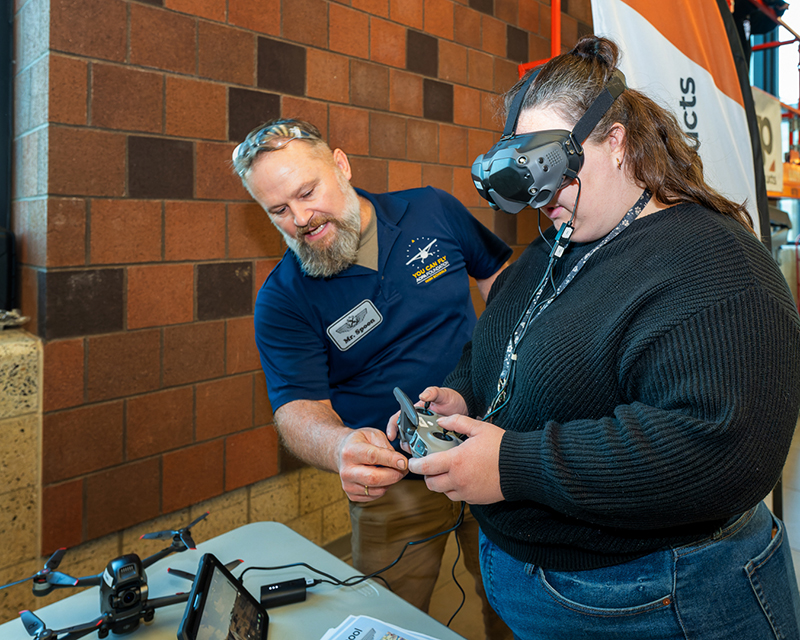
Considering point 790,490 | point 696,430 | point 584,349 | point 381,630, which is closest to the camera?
point 696,430

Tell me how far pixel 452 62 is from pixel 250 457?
6.40 feet

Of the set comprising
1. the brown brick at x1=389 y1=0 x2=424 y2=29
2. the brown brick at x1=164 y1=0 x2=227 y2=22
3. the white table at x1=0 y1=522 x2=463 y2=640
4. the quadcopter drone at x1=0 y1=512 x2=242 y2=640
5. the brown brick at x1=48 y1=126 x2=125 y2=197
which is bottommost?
the white table at x1=0 y1=522 x2=463 y2=640

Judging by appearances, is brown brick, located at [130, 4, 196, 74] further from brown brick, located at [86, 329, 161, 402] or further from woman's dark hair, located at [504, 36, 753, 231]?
woman's dark hair, located at [504, 36, 753, 231]

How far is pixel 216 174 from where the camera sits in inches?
75.4

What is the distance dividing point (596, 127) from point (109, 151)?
1418mm

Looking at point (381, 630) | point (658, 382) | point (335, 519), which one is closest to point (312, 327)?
point (381, 630)

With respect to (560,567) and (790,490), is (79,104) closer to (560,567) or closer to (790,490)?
(560,567)

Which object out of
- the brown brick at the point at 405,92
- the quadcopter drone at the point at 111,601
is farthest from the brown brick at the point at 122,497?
the brown brick at the point at 405,92

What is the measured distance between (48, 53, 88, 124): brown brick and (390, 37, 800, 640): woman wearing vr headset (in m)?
1.27

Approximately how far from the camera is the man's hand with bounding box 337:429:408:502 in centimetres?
102

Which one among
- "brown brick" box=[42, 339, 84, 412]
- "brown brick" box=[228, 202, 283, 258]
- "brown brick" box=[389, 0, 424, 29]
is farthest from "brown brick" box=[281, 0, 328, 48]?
"brown brick" box=[42, 339, 84, 412]

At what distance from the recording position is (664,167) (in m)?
0.83

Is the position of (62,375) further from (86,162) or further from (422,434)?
(422,434)

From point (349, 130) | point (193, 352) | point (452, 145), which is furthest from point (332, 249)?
point (452, 145)
